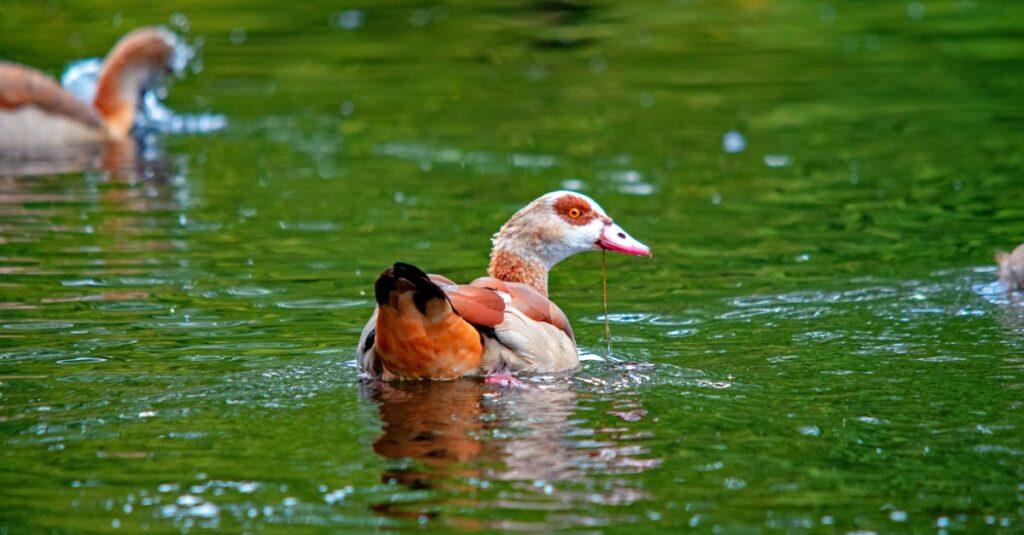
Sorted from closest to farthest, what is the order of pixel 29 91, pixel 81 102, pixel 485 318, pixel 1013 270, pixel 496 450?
pixel 496 450 → pixel 485 318 → pixel 1013 270 → pixel 29 91 → pixel 81 102

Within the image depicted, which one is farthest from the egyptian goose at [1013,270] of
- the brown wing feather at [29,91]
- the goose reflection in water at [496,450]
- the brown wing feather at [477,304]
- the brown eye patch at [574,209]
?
the brown wing feather at [29,91]

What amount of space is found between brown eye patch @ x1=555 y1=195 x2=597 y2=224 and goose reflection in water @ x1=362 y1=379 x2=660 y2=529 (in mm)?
1402

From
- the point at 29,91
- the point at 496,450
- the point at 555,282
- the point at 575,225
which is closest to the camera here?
the point at 496,450

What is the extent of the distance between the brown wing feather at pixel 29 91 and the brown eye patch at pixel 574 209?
10.2 metres

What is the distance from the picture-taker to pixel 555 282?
12.2 meters

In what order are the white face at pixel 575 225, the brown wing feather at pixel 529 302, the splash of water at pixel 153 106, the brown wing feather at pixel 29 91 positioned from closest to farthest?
the brown wing feather at pixel 529 302 → the white face at pixel 575 225 → the brown wing feather at pixel 29 91 → the splash of water at pixel 153 106

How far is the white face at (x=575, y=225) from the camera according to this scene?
973 centimetres

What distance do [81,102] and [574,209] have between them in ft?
35.7

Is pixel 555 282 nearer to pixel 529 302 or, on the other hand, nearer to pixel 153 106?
pixel 529 302

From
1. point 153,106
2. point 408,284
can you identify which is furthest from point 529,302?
point 153,106

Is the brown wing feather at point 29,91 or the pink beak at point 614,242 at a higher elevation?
the brown wing feather at point 29,91

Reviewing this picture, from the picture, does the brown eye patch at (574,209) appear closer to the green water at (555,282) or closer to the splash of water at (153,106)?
the green water at (555,282)

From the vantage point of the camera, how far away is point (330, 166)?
656 inches

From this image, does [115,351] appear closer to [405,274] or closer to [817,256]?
[405,274]
